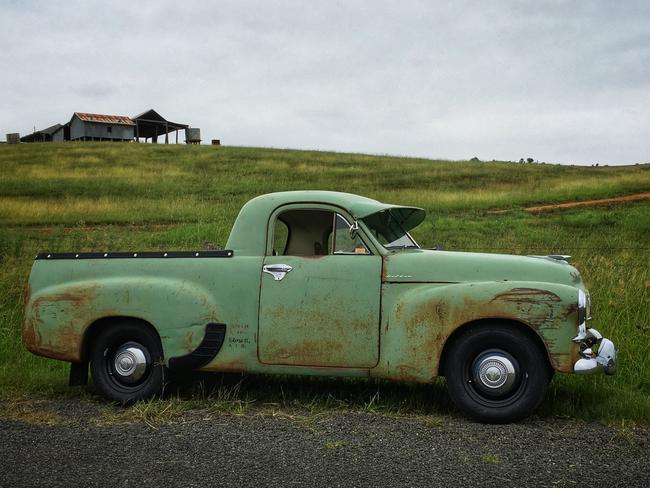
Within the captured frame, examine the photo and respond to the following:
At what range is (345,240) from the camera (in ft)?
20.1

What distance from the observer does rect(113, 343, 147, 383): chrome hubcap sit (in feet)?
21.1

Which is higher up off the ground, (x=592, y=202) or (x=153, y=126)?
(x=153, y=126)

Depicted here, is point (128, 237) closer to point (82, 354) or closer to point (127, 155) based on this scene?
point (82, 354)

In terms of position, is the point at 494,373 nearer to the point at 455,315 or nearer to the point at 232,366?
the point at 455,315

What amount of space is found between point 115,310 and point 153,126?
62.9 meters

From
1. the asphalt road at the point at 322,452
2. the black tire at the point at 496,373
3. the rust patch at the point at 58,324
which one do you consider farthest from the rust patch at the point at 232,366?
the black tire at the point at 496,373

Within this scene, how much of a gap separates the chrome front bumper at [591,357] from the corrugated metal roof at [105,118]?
61827 mm

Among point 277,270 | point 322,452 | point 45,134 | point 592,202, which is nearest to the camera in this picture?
point 322,452

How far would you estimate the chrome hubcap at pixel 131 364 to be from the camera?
642cm

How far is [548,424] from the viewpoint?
5.53 m

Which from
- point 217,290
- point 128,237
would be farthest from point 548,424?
point 128,237

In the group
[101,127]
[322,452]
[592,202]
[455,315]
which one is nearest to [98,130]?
[101,127]

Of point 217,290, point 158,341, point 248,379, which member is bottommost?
point 248,379

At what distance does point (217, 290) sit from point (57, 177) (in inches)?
1162
